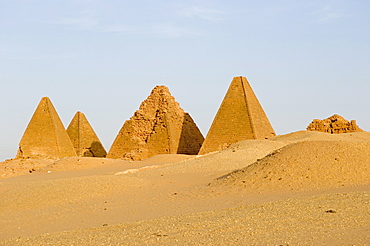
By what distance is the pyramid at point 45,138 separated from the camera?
32.1m

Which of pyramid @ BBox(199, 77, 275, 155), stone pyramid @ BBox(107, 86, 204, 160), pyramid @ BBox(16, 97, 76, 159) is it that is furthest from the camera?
pyramid @ BBox(16, 97, 76, 159)

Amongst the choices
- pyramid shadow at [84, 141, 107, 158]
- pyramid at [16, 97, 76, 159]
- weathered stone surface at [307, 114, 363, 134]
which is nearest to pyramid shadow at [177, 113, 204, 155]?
weathered stone surface at [307, 114, 363, 134]

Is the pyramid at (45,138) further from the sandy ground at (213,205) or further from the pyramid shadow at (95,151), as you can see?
the sandy ground at (213,205)

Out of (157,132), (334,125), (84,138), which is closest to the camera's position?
(334,125)

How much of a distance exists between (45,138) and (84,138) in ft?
17.6

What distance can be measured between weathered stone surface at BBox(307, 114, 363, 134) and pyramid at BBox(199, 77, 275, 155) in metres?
3.84

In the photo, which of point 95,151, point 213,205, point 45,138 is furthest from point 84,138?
point 213,205

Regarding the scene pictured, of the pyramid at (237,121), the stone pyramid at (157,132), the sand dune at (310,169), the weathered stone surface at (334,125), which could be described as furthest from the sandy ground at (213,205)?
the weathered stone surface at (334,125)

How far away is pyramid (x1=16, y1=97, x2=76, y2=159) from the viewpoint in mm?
32062

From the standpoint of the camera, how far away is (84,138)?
37688 millimetres

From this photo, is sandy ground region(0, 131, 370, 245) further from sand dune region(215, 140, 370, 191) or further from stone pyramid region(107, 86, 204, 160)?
stone pyramid region(107, 86, 204, 160)

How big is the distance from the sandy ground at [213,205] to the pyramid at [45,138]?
14.2 metres

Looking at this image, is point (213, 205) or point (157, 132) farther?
point (157, 132)

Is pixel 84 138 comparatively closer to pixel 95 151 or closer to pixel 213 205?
pixel 95 151
